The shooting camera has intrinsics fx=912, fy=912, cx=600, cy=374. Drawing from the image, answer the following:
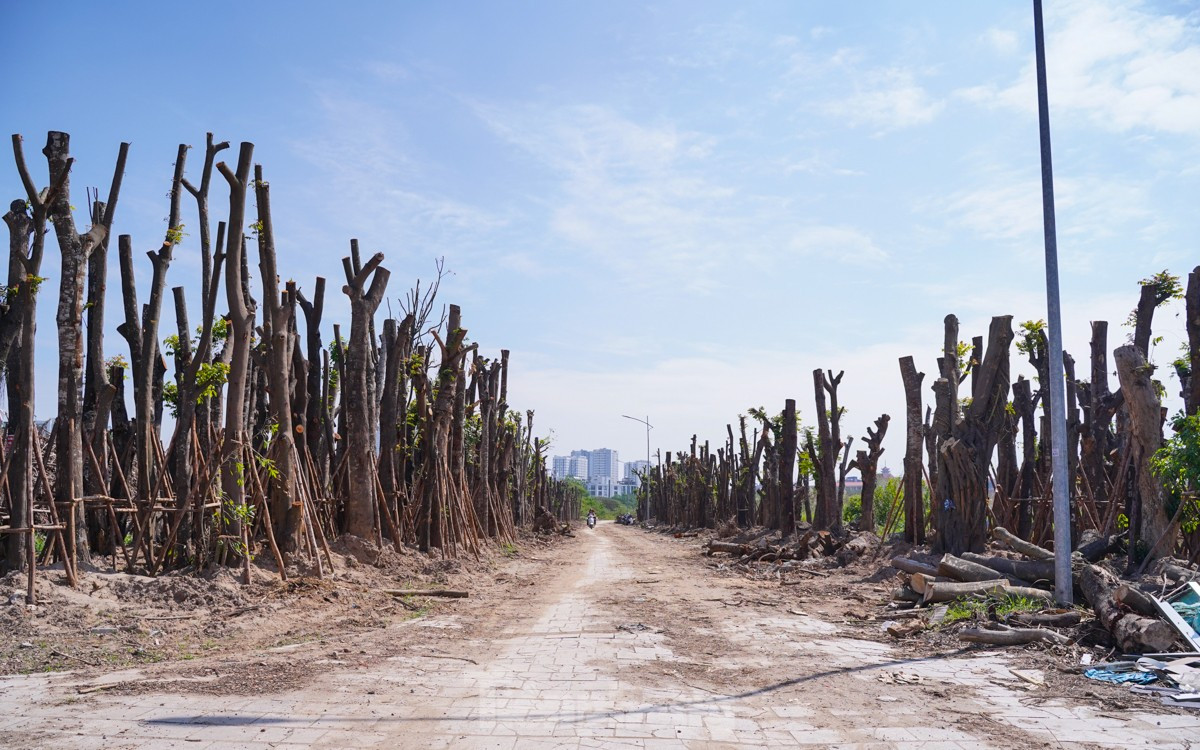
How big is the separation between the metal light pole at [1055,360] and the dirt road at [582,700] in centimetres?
207

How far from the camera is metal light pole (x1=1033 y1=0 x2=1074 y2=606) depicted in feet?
31.4

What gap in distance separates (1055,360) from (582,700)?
6.46 metres

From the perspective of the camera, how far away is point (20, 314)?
945 centimetres

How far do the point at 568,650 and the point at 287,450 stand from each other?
232 inches

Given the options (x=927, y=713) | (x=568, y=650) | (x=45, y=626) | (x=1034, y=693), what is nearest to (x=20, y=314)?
(x=45, y=626)

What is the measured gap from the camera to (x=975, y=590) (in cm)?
1045

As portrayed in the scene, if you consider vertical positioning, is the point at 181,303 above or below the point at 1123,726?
above

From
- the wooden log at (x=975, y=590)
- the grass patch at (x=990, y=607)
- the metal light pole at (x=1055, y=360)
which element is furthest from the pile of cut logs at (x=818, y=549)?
the metal light pole at (x=1055, y=360)

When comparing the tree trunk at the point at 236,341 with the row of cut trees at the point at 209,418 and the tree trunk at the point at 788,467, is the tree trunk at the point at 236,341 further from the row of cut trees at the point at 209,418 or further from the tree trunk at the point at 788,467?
the tree trunk at the point at 788,467

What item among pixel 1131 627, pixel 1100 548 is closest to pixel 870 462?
pixel 1100 548

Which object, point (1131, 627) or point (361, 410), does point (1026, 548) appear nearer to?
point (1131, 627)

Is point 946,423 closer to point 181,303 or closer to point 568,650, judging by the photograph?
point 568,650

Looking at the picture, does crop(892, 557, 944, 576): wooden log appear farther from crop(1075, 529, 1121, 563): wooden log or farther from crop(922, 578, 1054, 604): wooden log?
crop(1075, 529, 1121, 563): wooden log

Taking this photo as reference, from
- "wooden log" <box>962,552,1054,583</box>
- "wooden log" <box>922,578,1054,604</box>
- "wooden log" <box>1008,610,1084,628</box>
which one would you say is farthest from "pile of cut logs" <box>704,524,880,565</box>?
"wooden log" <box>1008,610,1084,628</box>
